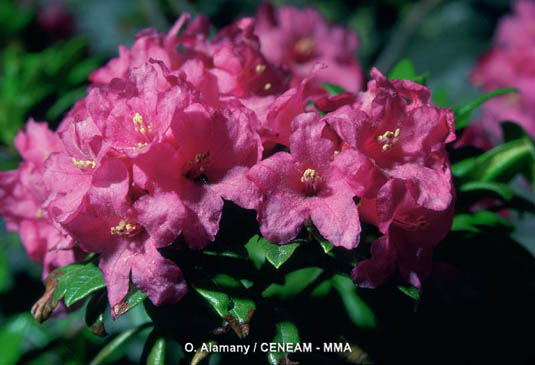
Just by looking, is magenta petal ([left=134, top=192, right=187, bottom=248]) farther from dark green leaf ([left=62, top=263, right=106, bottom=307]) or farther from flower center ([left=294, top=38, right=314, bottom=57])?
flower center ([left=294, top=38, right=314, bottom=57])

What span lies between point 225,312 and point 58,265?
0.47 m

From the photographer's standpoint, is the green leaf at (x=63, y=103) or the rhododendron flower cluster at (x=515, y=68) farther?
the rhododendron flower cluster at (x=515, y=68)

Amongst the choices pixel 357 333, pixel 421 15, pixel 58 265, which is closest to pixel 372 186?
pixel 357 333

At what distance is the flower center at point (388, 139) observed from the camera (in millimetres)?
1029

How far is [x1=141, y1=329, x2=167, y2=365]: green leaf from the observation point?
112 cm

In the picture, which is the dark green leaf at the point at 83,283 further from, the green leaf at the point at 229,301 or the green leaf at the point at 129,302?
the green leaf at the point at 229,301

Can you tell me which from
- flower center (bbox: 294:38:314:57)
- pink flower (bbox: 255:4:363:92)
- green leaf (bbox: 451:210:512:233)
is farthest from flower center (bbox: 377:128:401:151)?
flower center (bbox: 294:38:314:57)

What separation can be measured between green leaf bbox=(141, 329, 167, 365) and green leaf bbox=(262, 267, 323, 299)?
27 centimetres

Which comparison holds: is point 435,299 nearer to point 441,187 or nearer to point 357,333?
point 357,333

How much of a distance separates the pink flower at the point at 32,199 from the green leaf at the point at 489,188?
1.00 metres

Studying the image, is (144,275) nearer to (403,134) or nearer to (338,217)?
(338,217)

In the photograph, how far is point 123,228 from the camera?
97 centimetres

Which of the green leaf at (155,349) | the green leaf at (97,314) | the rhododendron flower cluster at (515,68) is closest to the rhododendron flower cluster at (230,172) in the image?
the green leaf at (97,314)

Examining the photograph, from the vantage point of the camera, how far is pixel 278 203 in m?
0.95
